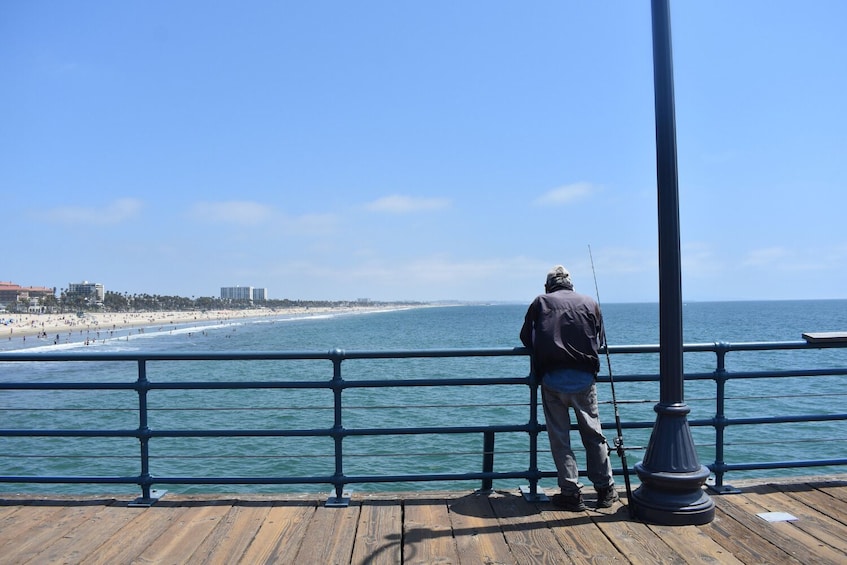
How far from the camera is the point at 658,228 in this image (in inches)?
177

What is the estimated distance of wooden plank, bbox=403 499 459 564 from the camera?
384cm

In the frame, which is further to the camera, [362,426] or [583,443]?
[362,426]

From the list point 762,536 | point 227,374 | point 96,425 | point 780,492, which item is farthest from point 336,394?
point 227,374

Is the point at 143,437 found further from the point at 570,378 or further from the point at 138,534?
the point at 570,378

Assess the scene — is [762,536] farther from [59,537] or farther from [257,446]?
[257,446]

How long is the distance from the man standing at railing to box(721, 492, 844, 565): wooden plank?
2.92 ft

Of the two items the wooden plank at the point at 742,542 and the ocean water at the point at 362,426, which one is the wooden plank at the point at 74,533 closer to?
the ocean water at the point at 362,426

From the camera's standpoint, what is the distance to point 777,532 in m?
4.14

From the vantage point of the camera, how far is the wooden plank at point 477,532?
12.5ft

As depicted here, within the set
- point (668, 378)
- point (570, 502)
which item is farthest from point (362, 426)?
point (668, 378)

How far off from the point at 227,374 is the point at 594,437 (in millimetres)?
39024

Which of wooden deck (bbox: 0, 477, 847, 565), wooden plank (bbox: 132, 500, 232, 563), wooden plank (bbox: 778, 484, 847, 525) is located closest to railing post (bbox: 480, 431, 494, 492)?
wooden deck (bbox: 0, 477, 847, 565)

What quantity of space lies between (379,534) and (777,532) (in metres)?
2.65

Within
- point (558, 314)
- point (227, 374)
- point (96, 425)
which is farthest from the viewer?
point (227, 374)
